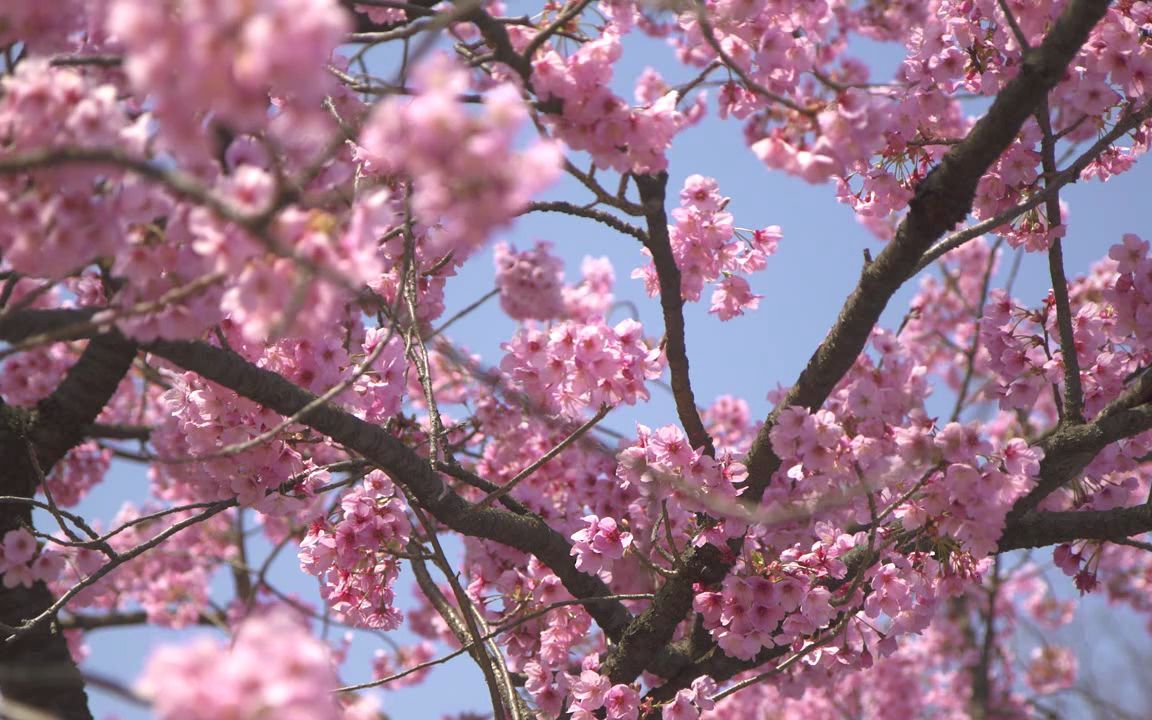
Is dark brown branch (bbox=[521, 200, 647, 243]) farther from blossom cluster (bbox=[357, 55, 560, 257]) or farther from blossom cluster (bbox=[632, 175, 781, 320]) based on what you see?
blossom cluster (bbox=[357, 55, 560, 257])

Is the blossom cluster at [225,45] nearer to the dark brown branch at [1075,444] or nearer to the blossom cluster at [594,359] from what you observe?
the blossom cluster at [594,359]

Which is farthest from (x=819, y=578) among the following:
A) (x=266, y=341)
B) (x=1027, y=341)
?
(x=266, y=341)

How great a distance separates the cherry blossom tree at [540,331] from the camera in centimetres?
173

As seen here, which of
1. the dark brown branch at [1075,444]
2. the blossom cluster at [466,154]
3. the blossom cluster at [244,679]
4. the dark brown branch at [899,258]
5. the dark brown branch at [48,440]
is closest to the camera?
the blossom cluster at [244,679]

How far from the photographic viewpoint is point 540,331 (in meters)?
3.74

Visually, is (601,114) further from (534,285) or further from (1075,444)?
(1075,444)

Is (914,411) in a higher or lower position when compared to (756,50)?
lower

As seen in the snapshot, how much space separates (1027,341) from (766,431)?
3.85 ft

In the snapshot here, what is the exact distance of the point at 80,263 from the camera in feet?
6.59

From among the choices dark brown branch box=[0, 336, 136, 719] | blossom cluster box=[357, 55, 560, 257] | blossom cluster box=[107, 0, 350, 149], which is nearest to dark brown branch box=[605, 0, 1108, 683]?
blossom cluster box=[357, 55, 560, 257]

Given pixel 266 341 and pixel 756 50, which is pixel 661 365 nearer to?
pixel 756 50

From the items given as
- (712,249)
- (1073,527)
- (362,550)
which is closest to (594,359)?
(712,249)

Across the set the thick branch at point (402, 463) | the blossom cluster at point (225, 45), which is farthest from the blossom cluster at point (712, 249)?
the blossom cluster at point (225, 45)

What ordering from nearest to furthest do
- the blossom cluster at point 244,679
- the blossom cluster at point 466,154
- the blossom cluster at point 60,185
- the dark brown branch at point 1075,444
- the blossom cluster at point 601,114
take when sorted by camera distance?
1. the blossom cluster at point 244,679
2. the blossom cluster at point 466,154
3. the blossom cluster at point 60,185
4. the blossom cluster at point 601,114
5. the dark brown branch at point 1075,444
